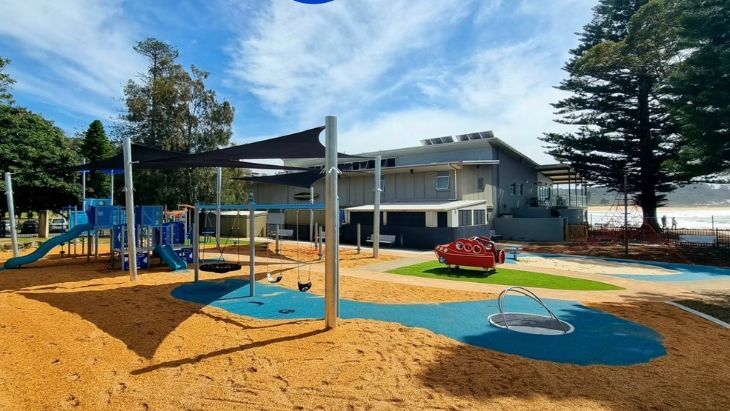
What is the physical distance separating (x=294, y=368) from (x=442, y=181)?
66.7ft

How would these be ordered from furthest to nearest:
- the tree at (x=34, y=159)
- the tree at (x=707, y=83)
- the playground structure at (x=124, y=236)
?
the tree at (x=34, y=159)
the tree at (x=707, y=83)
the playground structure at (x=124, y=236)

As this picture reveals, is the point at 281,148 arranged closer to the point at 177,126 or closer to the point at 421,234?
the point at 421,234

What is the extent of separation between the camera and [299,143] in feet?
25.8

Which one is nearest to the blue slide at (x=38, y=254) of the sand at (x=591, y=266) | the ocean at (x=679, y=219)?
the sand at (x=591, y=266)

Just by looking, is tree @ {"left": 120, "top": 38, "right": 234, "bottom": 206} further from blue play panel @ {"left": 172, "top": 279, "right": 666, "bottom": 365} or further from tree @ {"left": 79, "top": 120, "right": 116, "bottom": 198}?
blue play panel @ {"left": 172, "top": 279, "right": 666, "bottom": 365}

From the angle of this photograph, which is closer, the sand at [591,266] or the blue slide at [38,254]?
the blue slide at [38,254]

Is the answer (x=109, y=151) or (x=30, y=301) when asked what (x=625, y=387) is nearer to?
(x=30, y=301)

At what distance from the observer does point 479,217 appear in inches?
957

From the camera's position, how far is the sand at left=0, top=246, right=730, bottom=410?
419 centimetres

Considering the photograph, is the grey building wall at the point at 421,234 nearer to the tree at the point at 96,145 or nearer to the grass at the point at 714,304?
the grass at the point at 714,304

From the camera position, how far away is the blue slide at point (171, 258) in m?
13.1

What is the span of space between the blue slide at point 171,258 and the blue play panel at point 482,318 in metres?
2.78

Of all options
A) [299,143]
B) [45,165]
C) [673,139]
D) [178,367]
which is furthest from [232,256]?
[673,139]

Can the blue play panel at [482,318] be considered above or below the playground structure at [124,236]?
below
